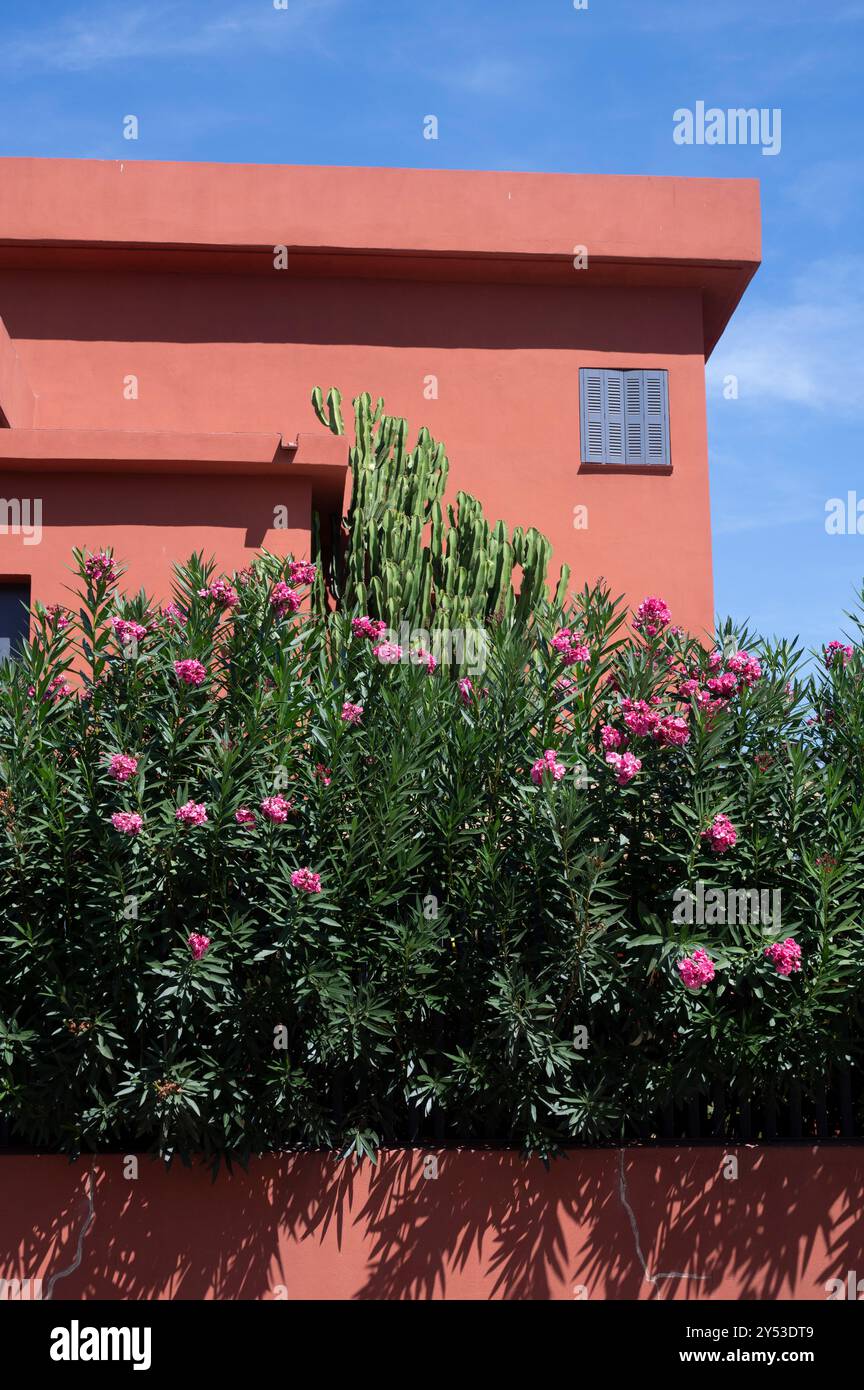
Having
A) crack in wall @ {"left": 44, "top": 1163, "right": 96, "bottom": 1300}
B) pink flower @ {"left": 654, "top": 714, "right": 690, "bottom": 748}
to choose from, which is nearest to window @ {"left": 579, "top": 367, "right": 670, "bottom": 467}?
pink flower @ {"left": 654, "top": 714, "right": 690, "bottom": 748}

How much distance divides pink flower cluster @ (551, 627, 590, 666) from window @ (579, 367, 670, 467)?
6248 mm

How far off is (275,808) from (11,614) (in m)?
4.57

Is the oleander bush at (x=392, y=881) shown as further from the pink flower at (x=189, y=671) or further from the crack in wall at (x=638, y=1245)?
the crack in wall at (x=638, y=1245)

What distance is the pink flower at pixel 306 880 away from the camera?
5.82 meters

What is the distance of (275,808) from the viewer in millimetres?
5801

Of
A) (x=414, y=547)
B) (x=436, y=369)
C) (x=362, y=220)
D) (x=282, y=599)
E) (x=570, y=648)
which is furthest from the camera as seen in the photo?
(x=436, y=369)

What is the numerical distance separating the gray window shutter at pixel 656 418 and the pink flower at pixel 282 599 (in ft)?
21.6

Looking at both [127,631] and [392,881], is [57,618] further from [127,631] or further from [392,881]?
[392,881]

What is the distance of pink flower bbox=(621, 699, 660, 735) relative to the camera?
607cm

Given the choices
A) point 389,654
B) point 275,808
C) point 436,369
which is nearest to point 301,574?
point 389,654

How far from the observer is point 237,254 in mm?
12000

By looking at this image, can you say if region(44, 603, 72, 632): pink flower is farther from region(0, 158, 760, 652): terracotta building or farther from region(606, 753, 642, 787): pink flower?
region(0, 158, 760, 652): terracotta building
